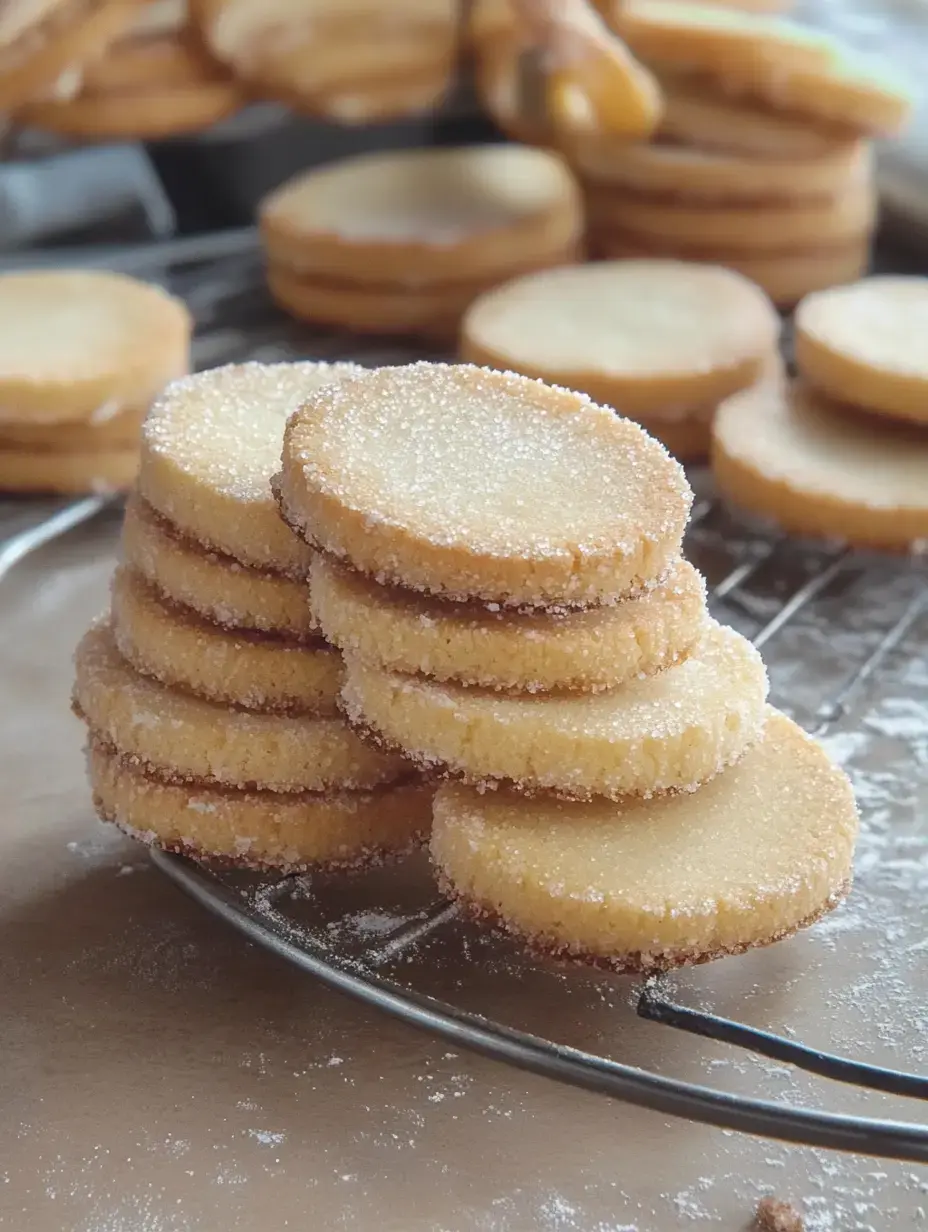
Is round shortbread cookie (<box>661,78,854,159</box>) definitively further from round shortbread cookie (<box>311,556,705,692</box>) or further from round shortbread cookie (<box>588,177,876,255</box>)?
round shortbread cookie (<box>311,556,705,692</box>)

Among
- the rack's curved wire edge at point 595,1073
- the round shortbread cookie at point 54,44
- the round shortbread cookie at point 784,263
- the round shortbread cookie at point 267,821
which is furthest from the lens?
the round shortbread cookie at point 784,263

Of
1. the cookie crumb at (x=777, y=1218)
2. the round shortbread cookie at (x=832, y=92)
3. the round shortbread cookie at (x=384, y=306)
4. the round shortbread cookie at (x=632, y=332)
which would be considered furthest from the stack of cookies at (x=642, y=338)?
the cookie crumb at (x=777, y=1218)

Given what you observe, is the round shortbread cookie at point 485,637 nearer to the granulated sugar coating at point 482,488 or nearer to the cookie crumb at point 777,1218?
the granulated sugar coating at point 482,488

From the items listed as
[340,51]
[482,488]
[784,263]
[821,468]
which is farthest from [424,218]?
[482,488]

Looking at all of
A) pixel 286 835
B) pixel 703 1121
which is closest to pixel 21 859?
pixel 286 835

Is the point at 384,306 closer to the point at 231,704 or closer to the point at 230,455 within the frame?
the point at 230,455

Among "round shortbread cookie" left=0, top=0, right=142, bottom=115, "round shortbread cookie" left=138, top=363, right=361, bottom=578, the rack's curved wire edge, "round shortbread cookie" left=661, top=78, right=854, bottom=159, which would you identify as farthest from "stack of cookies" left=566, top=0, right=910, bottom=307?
the rack's curved wire edge

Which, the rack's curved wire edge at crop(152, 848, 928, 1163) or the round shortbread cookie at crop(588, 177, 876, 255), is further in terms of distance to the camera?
the round shortbread cookie at crop(588, 177, 876, 255)
